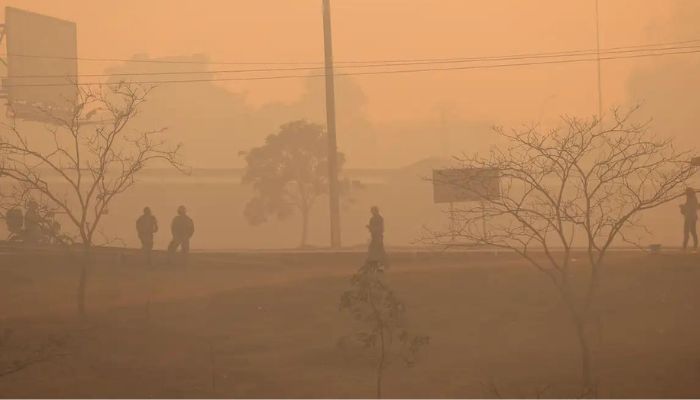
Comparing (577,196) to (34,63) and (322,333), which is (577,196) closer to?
(322,333)

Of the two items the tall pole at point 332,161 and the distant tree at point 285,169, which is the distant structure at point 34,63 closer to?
the tall pole at point 332,161

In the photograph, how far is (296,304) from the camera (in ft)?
65.9

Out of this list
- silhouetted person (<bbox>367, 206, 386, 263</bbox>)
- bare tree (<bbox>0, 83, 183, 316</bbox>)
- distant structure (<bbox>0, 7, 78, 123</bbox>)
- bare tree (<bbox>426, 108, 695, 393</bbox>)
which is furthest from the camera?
distant structure (<bbox>0, 7, 78, 123</bbox>)

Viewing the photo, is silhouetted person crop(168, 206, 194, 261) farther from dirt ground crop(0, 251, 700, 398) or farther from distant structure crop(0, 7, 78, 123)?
distant structure crop(0, 7, 78, 123)

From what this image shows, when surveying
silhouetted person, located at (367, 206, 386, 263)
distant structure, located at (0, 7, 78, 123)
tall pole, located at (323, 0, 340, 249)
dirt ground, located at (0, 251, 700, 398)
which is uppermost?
distant structure, located at (0, 7, 78, 123)

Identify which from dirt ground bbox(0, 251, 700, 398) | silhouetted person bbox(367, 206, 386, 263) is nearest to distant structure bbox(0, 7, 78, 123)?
dirt ground bbox(0, 251, 700, 398)

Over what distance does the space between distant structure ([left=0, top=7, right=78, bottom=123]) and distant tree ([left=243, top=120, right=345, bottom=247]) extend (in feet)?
46.9

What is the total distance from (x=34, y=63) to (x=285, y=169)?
57.5ft

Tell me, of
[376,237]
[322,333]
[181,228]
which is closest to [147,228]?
[181,228]

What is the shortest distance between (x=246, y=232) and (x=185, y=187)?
19.3 feet

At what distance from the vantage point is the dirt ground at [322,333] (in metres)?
14.6

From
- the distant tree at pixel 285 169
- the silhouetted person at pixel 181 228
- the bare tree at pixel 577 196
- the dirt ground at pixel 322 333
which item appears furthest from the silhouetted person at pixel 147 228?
the distant tree at pixel 285 169

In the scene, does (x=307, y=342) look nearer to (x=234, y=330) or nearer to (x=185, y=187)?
(x=234, y=330)

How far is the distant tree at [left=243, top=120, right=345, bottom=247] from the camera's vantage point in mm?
56062
